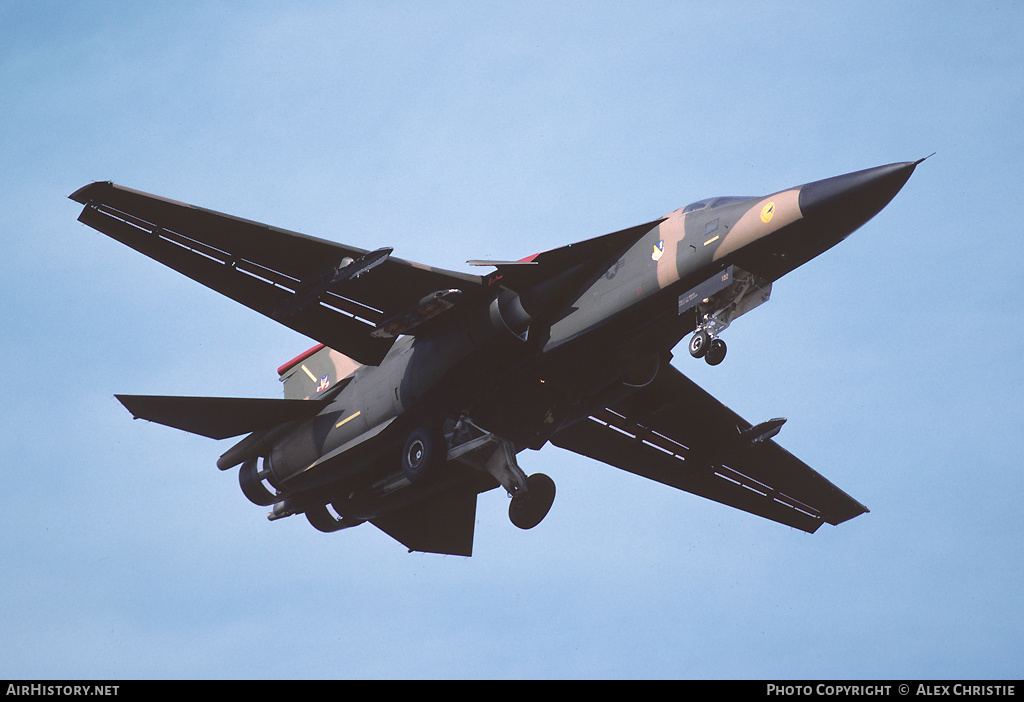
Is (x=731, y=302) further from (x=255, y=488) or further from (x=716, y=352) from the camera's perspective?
(x=255, y=488)

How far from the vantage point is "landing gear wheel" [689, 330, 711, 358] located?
71.8 ft

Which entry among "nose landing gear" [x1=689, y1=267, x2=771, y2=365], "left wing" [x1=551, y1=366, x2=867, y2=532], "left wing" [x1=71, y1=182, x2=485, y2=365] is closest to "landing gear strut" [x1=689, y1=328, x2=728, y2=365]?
"nose landing gear" [x1=689, y1=267, x2=771, y2=365]

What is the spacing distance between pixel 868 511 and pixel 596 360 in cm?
1038

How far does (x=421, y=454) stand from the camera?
25.4 meters

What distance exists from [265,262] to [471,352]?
4.60m

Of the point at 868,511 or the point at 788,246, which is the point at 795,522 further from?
the point at 788,246

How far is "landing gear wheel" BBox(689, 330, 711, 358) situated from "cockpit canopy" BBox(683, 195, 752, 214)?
2505mm

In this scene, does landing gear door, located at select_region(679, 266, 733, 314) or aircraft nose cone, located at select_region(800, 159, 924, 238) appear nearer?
aircraft nose cone, located at select_region(800, 159, 924, 238)

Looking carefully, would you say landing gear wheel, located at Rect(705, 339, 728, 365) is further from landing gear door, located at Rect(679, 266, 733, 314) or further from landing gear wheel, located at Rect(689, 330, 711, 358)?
landing gear door, located at Rect(679, 266, 733, 314)

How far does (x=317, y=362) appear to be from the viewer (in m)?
28.9

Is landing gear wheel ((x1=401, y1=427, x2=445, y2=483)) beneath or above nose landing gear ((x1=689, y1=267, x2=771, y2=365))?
beneath

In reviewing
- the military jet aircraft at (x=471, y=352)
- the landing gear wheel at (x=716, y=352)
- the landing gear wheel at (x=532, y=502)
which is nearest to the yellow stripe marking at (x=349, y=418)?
the military jet aircraft at (x=471, y=352)
